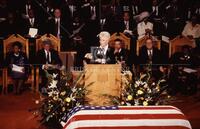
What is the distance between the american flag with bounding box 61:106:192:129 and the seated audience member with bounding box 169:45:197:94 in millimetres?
3850

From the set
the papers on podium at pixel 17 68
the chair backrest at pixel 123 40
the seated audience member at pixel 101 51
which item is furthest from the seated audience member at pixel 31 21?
the seated audience member at pixel 101 51

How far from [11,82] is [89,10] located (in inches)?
121

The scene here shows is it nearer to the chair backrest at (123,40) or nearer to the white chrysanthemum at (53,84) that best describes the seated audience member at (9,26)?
the chair backrest at (123,40)

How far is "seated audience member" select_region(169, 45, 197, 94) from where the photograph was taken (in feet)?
27.5

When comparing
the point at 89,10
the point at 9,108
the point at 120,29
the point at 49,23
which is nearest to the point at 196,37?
the point at 120,29

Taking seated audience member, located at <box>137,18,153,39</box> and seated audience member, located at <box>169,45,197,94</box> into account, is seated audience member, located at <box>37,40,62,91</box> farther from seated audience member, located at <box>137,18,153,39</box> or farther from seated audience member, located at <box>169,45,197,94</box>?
seated audience member, located at <box>137,18,153,39</box>

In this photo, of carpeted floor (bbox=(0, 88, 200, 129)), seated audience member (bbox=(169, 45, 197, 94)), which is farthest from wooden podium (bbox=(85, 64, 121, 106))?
seated audience member (bbox=(169, 45, 197, 94))

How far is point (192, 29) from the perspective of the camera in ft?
33.2

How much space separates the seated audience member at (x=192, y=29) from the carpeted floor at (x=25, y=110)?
7.59 feet

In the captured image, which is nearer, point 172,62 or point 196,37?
point 172,62

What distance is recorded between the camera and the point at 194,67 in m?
8.54

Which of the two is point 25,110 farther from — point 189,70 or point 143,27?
point 143,27

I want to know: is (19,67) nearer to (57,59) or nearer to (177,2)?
(57,59)

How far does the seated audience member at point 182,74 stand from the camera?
839 cm
